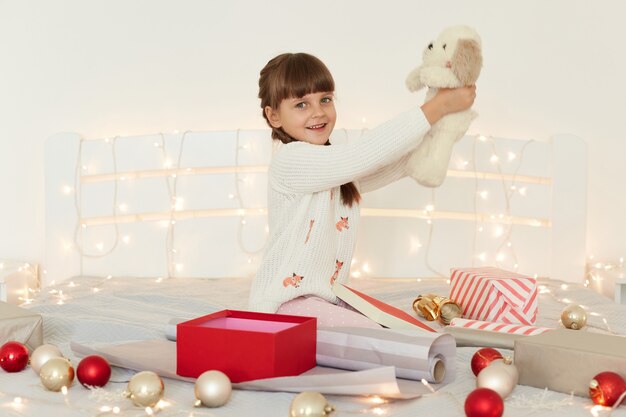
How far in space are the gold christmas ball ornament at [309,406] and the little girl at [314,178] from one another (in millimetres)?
478

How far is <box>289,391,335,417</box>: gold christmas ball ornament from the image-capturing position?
0.98 metres

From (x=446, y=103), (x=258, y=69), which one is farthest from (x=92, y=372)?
(x=258, y=69)

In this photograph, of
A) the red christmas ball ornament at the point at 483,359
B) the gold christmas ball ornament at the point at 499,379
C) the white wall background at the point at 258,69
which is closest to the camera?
the gold christmas ball ornament at the point at 499,379

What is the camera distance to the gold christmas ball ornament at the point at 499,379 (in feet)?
3.59

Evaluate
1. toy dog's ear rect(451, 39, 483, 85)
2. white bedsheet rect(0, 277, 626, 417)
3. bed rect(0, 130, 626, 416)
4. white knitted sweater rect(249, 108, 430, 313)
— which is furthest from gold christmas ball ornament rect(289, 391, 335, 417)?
bed rect(0, 130, 626, 416)

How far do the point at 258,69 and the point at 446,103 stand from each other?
3.91 feet

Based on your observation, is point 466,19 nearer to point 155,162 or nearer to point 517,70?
point 517,70

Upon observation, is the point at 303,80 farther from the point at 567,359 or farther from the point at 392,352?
the point at 567,359

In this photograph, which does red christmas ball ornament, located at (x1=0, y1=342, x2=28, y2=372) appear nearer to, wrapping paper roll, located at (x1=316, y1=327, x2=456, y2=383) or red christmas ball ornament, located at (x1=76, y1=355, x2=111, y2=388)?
red christmas ball ornament, located at (x1=76, y1=355, x2=111, y2=388)

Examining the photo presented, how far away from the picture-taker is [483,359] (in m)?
1.21

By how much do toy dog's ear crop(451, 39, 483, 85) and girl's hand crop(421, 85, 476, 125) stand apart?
1.4 inches

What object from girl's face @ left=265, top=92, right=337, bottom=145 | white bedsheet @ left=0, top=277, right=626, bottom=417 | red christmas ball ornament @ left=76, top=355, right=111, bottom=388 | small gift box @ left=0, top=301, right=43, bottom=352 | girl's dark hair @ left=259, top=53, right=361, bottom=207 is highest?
girl's dark hair @ left=259, top=53, right=361, bottom=207

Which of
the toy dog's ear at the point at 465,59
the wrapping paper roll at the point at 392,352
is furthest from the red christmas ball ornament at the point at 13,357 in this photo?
the toy dog's ear at the point at 465,59

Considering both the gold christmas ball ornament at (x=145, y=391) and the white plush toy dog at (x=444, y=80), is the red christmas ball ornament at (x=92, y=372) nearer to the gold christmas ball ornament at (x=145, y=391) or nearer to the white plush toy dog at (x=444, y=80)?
the gold christmas ball ornament at (x=145, y=391)
